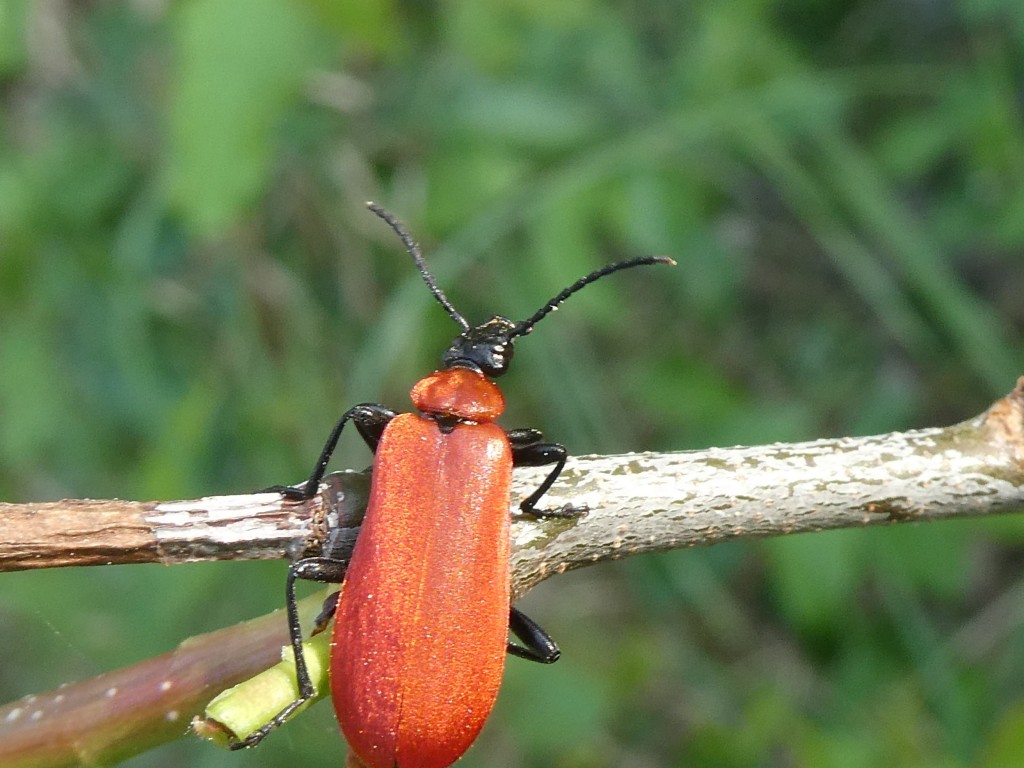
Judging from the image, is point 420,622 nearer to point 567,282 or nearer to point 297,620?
point 297,620

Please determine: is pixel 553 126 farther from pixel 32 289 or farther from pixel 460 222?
pixel 32 289

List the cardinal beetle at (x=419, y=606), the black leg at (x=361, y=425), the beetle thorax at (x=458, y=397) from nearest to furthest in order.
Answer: the cardinal beetle at (x=419, y=606) < the black leg at (x=361, y=425) < the beetle thorax at (x=458, y=397)

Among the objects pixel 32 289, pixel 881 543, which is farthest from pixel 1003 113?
pixel 32 289

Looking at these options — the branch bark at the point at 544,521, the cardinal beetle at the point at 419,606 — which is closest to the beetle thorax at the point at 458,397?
the cardinal beetle at the point at 419,606

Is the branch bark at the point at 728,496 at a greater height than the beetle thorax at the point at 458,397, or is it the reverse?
the beetle thorax at the point at 458,397

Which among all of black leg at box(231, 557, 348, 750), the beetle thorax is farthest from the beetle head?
black leg at box(231, 557, 348, 750)

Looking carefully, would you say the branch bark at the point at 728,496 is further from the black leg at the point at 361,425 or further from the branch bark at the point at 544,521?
the black leg at the point at 361,425
